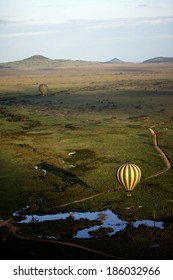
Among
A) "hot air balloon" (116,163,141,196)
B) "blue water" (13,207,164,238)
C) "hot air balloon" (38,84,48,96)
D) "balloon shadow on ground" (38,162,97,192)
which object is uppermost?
"hot air balloon" (38,84,48,96)

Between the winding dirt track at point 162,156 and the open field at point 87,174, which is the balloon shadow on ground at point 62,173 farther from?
the winding dirt track at point 162,156

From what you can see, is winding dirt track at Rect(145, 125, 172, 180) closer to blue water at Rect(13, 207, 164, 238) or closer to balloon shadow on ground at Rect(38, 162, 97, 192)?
balloon shadow on ground at Rect(38, 162, 97, 192)

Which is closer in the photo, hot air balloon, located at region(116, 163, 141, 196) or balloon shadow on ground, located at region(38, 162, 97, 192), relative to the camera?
hot air balloon, located at region(116, 163, 141, 196)

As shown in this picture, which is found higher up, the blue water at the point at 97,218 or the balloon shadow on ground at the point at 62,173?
the balloon shadow on ground at the point at 62,173

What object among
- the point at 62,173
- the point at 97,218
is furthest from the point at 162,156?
the point at 97,218

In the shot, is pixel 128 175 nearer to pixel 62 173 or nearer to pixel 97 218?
pixel 97 218

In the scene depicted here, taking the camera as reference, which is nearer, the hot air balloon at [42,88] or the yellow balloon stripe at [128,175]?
the yellow balloon stripe at [128,175]

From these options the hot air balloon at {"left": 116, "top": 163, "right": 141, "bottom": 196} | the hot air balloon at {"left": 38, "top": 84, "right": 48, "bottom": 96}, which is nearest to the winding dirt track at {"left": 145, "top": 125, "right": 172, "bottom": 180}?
the hot air balloon at {"left": 116, "top": 163, "right": 141, "bottom": 196}

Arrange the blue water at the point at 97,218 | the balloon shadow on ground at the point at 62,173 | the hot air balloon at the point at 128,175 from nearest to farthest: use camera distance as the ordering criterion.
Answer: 1. the blue water at the point at 97,218
2. the hot air balloon at the point at 128,175
3. the balloon shadow on ground at the point at 62,173

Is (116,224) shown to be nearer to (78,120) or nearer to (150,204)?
(150,204)

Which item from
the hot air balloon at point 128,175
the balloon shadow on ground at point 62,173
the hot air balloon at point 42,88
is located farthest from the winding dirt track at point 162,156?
the hot air balloon at point 42,88
